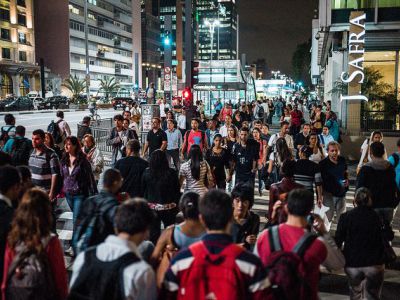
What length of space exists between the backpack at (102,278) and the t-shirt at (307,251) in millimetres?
912

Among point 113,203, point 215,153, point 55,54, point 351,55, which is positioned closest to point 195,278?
point 113,203

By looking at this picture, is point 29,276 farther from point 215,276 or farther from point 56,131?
point 56,131

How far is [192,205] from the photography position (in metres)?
4.04

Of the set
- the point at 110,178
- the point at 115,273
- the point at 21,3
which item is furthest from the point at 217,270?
the point at 21,3

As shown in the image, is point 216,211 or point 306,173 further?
point 306,173

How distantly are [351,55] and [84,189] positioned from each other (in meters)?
13.8

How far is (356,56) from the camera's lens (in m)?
18.2

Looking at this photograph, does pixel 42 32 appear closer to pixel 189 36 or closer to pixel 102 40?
pixel 102 40

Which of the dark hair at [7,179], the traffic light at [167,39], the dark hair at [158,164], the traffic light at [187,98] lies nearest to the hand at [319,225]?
the dark hair at [7,179]

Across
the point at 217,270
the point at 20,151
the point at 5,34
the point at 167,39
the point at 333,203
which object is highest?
the point at 5,34

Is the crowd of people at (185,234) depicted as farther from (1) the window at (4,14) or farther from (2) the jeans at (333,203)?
(1) the window at (4,14)

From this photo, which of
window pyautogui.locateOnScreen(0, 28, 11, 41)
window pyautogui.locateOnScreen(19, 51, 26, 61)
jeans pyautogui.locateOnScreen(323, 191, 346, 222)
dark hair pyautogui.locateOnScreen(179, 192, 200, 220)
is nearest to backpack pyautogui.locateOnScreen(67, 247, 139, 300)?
dark hair pyautogui.locateOnScreen(179, 192, 200, 220)

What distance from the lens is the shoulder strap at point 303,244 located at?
3.27 metres

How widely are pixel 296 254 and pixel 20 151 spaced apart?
7253mm
